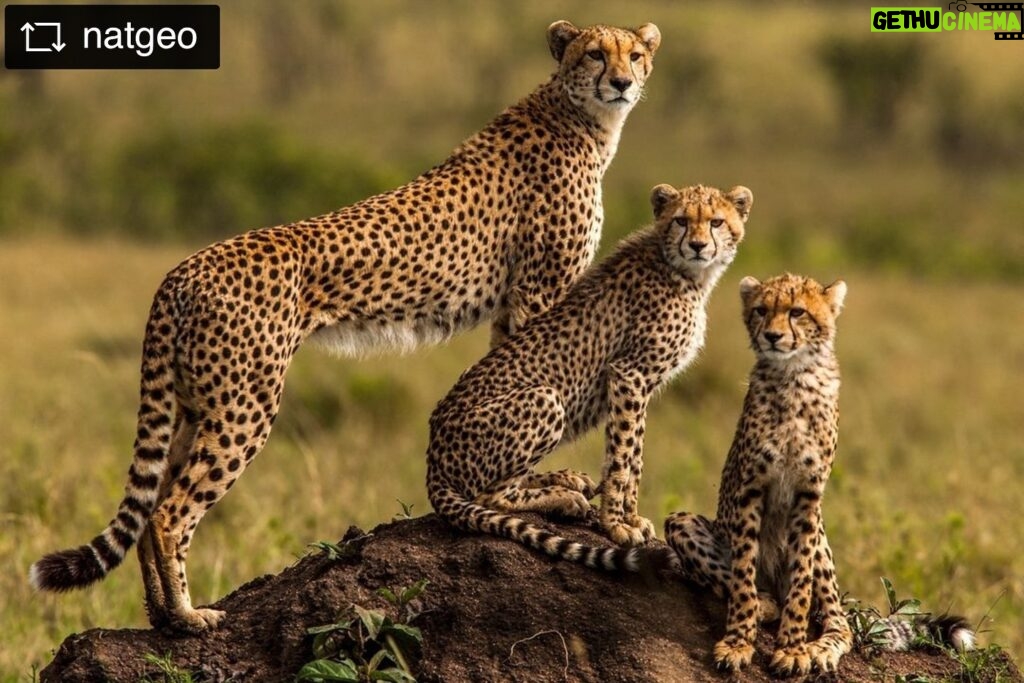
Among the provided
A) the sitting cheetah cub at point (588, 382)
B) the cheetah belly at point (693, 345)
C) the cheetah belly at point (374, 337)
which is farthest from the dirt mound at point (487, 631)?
the cheetah belly at point (693, 345)

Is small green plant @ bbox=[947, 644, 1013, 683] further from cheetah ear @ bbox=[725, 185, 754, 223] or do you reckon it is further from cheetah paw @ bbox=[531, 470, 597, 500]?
cheetah ear @ bbox=[725, 185, 754, 223]

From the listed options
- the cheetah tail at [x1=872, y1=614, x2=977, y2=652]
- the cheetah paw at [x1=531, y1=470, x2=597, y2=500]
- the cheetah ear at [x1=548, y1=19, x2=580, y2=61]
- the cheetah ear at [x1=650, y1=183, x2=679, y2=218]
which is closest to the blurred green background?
the cheetah tail at [x1=872, y1=614, x2=977, y2=652]

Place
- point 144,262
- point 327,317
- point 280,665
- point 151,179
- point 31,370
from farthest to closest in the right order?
point 151,179 → point 144,262 → point 31,370 → point 327,317 → point 280,665

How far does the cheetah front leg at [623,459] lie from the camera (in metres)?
4.88

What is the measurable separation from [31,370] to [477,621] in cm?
776

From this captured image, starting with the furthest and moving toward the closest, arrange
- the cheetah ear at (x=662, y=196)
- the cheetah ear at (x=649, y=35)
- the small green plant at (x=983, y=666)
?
the cheetah ear at (x=649, y=35) → the cheetah ear at (x=662, y=196) → the small green plant at (x=983, y=666)

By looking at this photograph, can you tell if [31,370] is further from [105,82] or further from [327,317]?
[105,82]

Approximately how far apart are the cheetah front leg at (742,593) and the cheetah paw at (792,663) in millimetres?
64

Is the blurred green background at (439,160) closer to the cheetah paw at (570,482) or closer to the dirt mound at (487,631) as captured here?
the dirt mound at (487,631)

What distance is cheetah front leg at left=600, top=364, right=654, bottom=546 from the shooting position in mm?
4879

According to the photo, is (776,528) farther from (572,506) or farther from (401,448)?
(401,448)

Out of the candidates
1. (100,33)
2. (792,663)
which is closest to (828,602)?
(792,663)

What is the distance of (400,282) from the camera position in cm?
513

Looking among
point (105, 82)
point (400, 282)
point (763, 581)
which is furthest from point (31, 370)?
point (105, 82)
